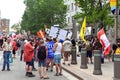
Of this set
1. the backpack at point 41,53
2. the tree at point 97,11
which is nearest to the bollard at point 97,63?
the backpack at point 41,53

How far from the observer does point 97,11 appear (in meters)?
29.4

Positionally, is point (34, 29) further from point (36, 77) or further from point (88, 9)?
point (36, 77)

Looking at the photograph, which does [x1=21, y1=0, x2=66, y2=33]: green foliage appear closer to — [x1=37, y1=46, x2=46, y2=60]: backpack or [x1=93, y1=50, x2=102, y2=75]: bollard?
[x1=93, y1=50, x2=102, y2=75]: bollard

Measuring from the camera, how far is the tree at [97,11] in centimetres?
2880

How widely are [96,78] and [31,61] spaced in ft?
10.3

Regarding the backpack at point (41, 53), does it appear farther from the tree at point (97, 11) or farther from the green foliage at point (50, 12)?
the green foliage at point (50, 12)

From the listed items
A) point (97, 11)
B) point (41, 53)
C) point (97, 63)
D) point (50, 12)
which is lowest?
point (97, 63)

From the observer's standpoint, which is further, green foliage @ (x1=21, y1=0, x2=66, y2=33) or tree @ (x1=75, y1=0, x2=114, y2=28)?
green foliage @ (x1=21, y1=0, x2=66, y2=33)

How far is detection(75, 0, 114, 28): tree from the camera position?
94.5 feet

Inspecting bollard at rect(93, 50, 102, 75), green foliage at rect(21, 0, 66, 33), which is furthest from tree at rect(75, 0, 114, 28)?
green foliage at rect(21, 0, 66, 33)

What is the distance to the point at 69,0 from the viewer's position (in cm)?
8444

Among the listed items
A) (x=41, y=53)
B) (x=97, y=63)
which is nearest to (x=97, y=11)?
(x=97, y=63)

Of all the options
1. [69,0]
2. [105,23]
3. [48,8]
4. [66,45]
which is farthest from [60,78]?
[69,0]

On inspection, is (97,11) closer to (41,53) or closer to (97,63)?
(97,63)
